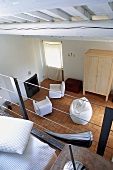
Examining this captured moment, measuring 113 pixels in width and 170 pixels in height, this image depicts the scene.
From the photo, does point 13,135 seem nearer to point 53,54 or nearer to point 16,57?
point 16,57

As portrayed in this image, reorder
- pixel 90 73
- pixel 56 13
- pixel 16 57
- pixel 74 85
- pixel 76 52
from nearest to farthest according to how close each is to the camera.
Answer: pixel 56 13
pixel 90 73
pixel 16 57
pixel 76 52
pixel 74 85

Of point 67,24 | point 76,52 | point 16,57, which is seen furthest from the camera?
point 76,52

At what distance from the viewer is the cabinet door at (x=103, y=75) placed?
434 cm

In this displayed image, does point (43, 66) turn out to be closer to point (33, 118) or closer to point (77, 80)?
point (77, 80)

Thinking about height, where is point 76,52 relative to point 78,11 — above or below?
below

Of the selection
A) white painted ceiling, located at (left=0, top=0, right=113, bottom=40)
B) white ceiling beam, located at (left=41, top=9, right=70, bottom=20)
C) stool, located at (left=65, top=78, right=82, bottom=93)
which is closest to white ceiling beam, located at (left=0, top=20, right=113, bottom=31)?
white painted ceiling, located at (left=0, top=0, right=113, bottom=40)

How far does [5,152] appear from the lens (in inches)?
57.2

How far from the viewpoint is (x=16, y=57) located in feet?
16.8

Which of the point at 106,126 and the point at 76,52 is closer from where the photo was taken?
the point at 106,126

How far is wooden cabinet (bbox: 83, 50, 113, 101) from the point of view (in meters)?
4.36

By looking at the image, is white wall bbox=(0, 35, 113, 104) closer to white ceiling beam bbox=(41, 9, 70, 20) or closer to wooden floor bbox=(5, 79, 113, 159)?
wooden floor bbox=(5, 79, 113, 159)

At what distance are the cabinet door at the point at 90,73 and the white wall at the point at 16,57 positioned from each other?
8.28 feet

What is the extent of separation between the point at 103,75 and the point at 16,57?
333 cm

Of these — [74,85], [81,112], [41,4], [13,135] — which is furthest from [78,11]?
[74,85]
